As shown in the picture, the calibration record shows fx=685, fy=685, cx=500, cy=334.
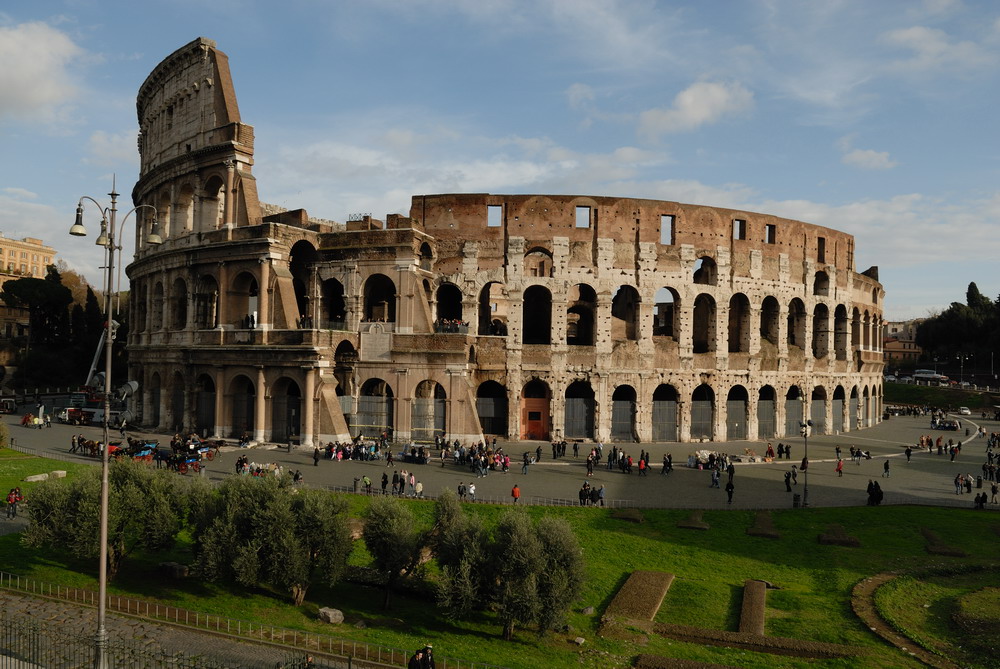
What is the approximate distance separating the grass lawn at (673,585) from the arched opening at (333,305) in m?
17.2

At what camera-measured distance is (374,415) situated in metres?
38.1

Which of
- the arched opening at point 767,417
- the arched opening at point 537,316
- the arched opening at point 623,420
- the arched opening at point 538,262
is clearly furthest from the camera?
the arched opening at point 537,316

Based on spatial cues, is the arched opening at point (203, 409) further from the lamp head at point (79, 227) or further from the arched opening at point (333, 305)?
the lamp head at point (79, 227)

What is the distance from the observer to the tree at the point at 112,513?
1659cm

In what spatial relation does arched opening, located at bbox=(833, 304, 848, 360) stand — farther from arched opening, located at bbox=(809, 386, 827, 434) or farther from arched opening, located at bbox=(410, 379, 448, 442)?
arched opening, located at bbox=(410, 379, 448, 442)

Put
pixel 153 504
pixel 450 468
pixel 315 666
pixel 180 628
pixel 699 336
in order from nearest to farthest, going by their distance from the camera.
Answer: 1. pixel 315 666
2. pixel 180 628
3. pixel 153 504
4. pixel 450 468
5. pixel 699 336

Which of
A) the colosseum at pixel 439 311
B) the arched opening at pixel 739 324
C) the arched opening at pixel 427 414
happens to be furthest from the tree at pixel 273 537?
the arched opening at pixel 739 324

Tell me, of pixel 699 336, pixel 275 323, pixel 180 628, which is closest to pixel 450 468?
pixel 275 323

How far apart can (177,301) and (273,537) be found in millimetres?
30667

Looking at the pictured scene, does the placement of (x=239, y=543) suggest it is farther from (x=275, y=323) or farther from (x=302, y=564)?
(x=275, y=323)

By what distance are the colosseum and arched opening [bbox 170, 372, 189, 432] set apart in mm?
89

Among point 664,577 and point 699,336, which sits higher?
point 699,336

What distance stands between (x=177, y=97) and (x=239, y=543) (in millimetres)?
36221

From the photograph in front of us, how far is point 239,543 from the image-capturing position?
16.0 m
